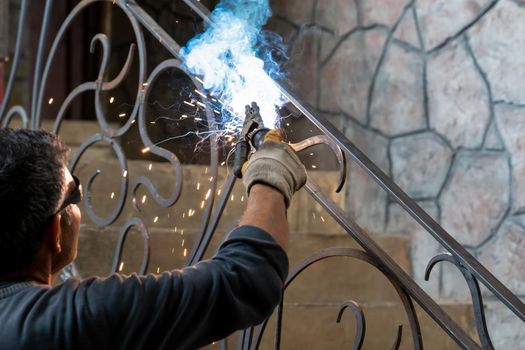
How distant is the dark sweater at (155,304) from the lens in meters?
1.36

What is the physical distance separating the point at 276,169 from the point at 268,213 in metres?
0.10

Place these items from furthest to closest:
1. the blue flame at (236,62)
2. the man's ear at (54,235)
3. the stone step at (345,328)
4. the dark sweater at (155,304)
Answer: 1. the stone step at (345,328)
2. the blue flame at (236,62)
3. the man's ear at (54,235)
4. the dark sweater at (155,304)

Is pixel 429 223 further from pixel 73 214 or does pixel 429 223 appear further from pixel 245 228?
pixel 73 214

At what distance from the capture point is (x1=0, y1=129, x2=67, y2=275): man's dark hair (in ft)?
4.71

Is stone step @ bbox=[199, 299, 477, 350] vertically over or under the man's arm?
under

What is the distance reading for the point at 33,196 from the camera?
4.79 feet

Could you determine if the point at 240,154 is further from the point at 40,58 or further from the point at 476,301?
the point at 40,58

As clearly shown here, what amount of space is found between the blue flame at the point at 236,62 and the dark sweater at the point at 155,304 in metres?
0.57

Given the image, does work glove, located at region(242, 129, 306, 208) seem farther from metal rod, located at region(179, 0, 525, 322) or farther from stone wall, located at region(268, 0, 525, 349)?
stone wall, located at region(268, 0, 525, 349)

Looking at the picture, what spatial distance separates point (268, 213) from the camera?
153cm

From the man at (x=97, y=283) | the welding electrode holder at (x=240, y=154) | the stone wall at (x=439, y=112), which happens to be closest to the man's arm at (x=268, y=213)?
the man at (x=97, y=283)

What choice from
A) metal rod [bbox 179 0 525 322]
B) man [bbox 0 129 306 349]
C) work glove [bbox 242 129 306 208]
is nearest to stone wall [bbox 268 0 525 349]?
metal rod [bbox 179 0 525 322]

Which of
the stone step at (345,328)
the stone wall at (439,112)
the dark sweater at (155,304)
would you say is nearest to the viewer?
the dark sweater at (155,304)

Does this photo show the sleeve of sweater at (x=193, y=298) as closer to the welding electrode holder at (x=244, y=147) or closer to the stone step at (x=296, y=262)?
the welding electrode holder at (x=244, y=147)
